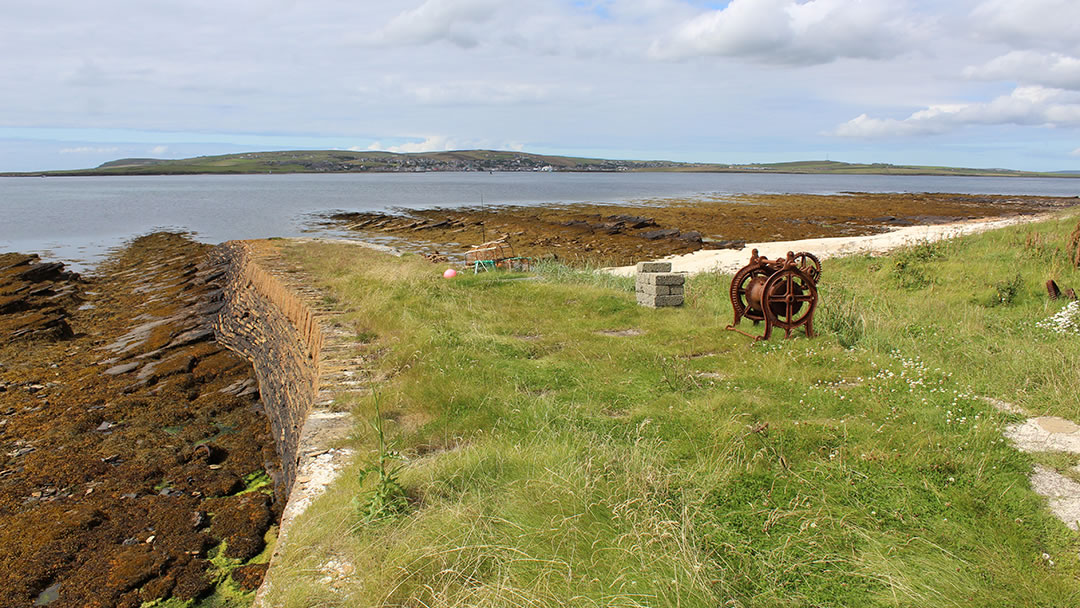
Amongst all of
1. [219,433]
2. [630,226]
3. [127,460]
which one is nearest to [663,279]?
[219,433]

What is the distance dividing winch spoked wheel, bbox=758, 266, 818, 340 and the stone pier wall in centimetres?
562

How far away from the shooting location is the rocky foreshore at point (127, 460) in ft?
19.2

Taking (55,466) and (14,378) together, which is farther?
(14,378)

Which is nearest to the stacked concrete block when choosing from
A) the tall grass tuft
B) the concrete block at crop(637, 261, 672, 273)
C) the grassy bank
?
the concrete block at crop(637, 261, 672, 273)

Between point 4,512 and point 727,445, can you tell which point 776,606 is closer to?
point 727,445

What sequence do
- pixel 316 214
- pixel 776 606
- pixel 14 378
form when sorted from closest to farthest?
pixel 776 606 < pixel 14 378 < pixel 316 214

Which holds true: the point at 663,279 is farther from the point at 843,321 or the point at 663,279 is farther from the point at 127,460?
the point at 127,460

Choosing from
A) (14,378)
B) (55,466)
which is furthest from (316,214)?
(55,466)

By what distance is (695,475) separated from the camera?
14.0 feet

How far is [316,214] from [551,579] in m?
49.0

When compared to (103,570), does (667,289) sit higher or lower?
higher

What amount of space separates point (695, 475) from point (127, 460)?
25.4 feet

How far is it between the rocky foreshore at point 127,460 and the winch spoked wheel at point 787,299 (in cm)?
648

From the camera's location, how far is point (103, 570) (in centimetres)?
587
